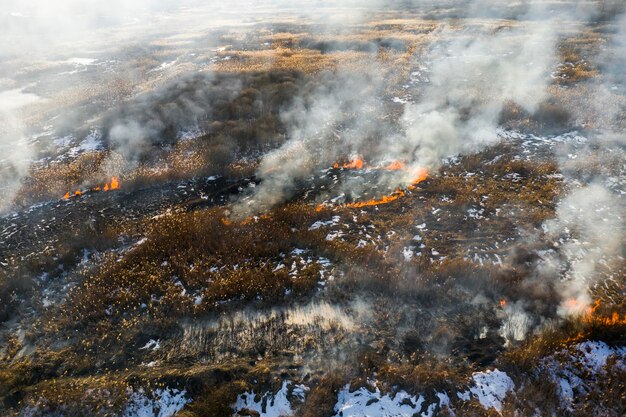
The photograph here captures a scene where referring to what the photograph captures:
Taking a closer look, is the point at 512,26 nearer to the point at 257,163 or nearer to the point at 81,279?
the point at 257,163

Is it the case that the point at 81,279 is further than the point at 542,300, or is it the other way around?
the point at 81,279

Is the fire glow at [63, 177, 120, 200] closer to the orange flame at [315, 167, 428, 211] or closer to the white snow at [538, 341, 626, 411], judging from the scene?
the orange flame at [315, 167, 428, 211]

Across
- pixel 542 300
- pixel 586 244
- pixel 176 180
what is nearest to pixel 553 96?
pixel 586 244

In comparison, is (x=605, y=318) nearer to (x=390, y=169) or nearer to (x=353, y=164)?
(x=390, y=169)

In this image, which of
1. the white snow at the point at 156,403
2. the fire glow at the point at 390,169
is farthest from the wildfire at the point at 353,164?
the white snow at the point at 156,403

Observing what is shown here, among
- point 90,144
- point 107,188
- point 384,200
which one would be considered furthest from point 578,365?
point 90,144
